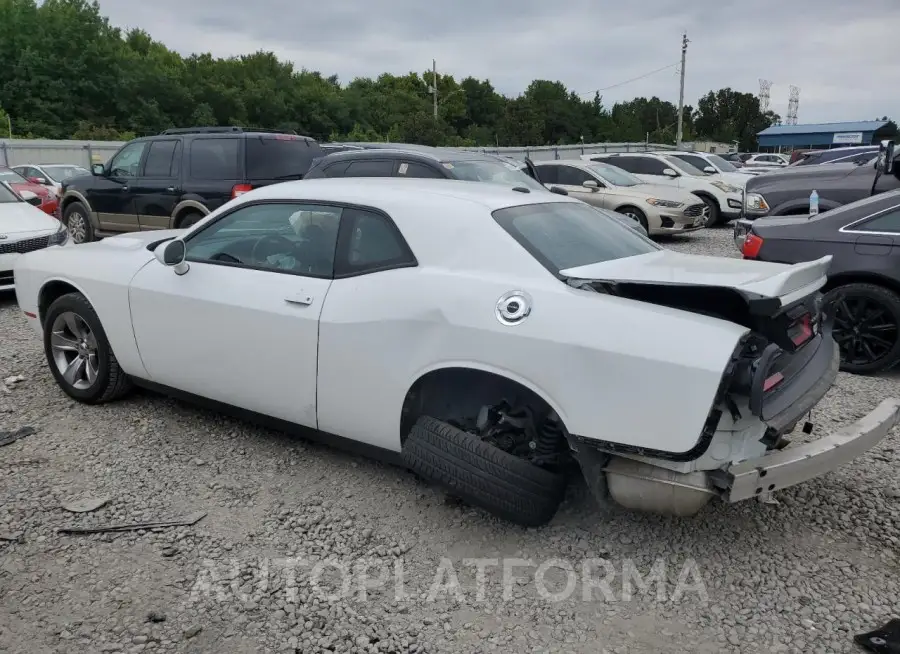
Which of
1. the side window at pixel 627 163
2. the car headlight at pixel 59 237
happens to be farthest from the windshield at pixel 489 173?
the side window at pixel 627 163

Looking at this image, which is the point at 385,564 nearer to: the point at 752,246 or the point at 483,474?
the point at 483,474

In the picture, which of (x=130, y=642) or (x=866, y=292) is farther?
(x=866, y=292)

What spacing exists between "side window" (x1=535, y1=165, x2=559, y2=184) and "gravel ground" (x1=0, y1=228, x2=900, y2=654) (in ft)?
34.7

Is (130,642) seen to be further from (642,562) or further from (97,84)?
(97,84)

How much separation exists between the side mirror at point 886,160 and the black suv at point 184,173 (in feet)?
24.1

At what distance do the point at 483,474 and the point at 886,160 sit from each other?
26.1 ft

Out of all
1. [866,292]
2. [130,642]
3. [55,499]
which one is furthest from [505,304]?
[866,292]

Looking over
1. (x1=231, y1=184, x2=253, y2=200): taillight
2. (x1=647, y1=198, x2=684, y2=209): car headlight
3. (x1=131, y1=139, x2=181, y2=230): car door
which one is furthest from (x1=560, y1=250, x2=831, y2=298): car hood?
(x1=647, y1=198, x2=684, y2=209): car headlight

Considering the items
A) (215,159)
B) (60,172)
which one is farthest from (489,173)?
(60,172)

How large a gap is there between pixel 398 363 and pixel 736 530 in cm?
176

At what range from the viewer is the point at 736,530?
340 cm

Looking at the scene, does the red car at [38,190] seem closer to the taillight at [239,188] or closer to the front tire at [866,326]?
the taillight at [239,188]

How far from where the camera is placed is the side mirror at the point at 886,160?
8695mm

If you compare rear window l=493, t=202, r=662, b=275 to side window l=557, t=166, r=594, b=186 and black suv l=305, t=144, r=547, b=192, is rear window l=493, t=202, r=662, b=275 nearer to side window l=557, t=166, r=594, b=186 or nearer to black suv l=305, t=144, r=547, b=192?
black suv l=305, t=144, r=547, b=192
